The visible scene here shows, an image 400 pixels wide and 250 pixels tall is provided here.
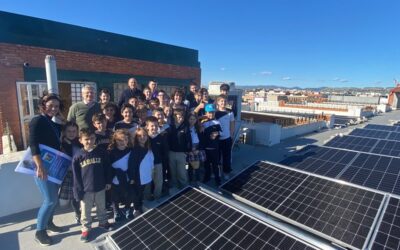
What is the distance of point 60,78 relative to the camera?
7914 millimetres

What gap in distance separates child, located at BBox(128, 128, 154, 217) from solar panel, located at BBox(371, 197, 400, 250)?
3002 millimetres

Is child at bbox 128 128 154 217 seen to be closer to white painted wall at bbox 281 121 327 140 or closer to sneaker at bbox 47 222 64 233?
sneaker at bbox 47 222 64 233

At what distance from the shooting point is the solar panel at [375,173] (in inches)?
146

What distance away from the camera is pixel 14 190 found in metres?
3.63

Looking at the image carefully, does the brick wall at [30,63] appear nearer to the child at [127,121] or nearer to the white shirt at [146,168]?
the child at [127,121]

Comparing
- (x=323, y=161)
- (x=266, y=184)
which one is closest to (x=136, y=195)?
(x=266, y=184)

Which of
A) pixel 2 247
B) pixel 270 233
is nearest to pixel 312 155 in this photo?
pixel 270 233

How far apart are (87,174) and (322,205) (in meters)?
3.26

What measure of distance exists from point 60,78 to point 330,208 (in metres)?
8.81

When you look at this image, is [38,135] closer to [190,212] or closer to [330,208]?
[190,212]

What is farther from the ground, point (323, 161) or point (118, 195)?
point (323, 161)

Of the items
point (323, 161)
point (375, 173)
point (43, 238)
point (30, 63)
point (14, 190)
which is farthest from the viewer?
point (30, 63)

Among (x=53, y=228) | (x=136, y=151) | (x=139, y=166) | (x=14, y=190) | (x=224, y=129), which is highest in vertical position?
(x=224, y=129)

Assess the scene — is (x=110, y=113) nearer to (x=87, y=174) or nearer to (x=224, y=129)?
(x=87, y=174)
